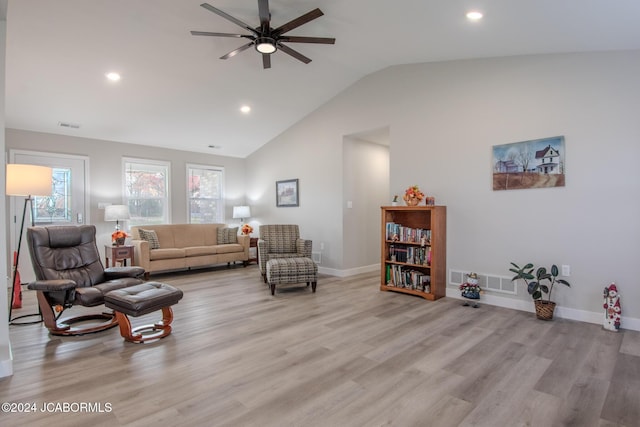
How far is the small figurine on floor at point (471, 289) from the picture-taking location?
404 cm

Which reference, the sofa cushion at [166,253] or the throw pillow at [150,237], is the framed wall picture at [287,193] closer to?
the sofa cushion at [166,253]

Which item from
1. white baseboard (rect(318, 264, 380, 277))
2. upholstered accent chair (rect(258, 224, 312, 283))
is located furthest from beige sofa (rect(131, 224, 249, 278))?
white baseboard (rect(318, 264, 380, 277))

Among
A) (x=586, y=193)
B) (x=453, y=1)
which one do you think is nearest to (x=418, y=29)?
(x=453, y=1)

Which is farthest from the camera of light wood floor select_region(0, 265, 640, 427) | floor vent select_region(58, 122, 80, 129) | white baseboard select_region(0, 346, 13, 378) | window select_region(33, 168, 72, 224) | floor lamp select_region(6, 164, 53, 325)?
window select_region(33, 168, 72, 224)

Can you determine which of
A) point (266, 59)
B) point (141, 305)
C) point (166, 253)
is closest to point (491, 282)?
point (266, 59)

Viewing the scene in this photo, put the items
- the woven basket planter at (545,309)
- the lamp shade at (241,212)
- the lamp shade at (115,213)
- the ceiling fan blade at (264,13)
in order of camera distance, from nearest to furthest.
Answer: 1. the ceiling fan blade at (264,13)
2. the woven basket planter at (545,309)
3. the lamp shade at (115,213)
4. the lamp shade at (241,212)

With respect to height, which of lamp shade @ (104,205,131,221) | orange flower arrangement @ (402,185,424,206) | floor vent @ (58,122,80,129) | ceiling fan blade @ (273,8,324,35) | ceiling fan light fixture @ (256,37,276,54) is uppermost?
ceiling fan blade @ (273,8,324,35)

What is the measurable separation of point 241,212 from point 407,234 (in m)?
3.93

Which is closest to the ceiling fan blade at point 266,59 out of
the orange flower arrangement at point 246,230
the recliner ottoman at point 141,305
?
the recliner ottoman at point 141,305

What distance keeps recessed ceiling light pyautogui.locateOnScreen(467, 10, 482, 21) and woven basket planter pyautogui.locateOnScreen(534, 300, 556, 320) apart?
285cm

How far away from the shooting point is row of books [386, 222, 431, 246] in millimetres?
4479

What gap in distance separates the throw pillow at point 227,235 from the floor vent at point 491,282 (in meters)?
4.36

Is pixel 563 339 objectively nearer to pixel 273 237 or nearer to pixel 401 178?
pixel 401 178

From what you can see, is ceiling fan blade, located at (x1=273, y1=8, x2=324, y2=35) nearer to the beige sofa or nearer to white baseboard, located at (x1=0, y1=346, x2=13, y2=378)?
white baseboard, located at (x1=0, y1=346, x2=13, y2=378)
